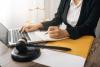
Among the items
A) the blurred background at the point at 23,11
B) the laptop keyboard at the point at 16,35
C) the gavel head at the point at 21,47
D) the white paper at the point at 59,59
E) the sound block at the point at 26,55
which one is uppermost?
the gavel head at the point at 21,47

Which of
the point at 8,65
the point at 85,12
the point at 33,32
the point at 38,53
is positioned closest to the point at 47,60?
the point at 38,53

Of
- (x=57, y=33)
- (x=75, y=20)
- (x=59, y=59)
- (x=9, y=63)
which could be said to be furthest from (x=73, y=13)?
(x=9, y=63)

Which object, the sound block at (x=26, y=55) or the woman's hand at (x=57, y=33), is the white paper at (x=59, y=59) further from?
the woman's hand at (x=57, y=33)

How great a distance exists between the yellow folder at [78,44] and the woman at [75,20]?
0.05 metres

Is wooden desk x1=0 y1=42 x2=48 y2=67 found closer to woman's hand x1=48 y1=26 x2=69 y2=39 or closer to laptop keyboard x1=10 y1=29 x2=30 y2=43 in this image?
laptop keyboard x1=10 y1=29 x2=30 y2=43

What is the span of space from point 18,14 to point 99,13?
1013 millimetres

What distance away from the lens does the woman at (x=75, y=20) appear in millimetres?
1218

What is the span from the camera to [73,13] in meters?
1.51

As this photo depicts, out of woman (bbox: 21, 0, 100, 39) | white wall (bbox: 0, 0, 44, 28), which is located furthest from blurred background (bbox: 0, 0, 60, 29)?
woman (bbox: 21, 0, 100, 39)

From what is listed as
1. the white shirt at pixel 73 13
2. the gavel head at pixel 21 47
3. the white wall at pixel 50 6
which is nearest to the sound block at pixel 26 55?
the gavel head at pixel 21 47

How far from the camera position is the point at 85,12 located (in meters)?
1.39

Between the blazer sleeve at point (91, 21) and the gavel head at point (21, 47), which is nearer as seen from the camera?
the gavel head at point (21, 47)

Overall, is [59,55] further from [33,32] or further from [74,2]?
[74,2]

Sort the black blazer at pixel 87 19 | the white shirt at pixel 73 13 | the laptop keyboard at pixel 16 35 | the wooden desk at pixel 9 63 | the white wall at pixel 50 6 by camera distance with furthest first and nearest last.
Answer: the white wall at pixel 50 6 < the white shirt at pixel 73 13 < the black blazer at pixel 87 19 < the laptop keyboard at pixel 16 35 < the wooden desk at pixel 9 63
